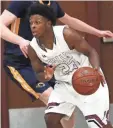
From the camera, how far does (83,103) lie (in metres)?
4.29

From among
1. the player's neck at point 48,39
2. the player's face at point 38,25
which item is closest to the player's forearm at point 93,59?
the player's neck at point 48,39

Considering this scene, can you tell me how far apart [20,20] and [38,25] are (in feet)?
1.97

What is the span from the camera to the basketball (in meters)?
4.05

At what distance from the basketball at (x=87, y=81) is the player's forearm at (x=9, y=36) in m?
0.61

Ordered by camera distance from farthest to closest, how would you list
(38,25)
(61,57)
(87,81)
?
(61,57) → (38,25) → (87,81)

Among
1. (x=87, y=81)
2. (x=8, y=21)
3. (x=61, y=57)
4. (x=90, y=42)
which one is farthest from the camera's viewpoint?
(x=90, y=42)

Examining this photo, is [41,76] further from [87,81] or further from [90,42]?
[90,42]

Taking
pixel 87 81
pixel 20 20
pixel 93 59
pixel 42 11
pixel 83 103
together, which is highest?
pixel 42 11

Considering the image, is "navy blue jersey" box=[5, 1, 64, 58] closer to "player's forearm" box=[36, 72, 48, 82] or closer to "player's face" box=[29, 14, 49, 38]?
"player's face" box=[29, 14, 49, 38]

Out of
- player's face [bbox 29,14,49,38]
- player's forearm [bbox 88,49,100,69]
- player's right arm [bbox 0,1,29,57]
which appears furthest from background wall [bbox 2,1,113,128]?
player's face [bbox 29,14,49,38]

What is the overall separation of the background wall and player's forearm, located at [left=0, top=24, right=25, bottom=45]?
1571mm

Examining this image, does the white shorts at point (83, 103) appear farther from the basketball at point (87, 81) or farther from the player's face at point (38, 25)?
the player's face at point (38, 25)

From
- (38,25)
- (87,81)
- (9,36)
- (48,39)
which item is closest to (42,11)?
(38,25)

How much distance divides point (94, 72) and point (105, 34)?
64cm
